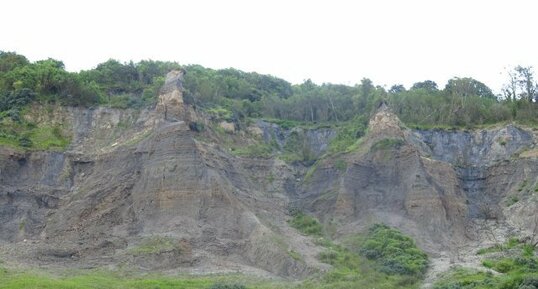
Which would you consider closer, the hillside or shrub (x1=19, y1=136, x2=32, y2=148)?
the hillside

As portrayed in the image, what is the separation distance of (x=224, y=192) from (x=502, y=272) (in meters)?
25.6

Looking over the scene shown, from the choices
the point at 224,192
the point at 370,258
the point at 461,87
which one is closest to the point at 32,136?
the point at 224,192

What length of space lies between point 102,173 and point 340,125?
31.1m

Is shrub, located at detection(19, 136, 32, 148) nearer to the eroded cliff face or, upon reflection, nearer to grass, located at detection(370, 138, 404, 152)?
the eroded cliff face

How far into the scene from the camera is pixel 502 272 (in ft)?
229

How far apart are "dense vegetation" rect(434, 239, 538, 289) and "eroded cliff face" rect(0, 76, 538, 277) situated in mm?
5329

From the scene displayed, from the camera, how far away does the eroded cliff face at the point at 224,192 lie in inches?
2896

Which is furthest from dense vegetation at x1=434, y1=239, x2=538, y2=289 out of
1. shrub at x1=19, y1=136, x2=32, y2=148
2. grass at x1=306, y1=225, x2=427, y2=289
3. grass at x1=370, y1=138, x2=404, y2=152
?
shrub at x1=19, y1=136, x2=32, y2=148

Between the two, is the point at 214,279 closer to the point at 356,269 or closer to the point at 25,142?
the point at 356,269

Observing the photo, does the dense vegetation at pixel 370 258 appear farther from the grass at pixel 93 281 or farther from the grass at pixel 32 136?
the grass at pixel 32 136

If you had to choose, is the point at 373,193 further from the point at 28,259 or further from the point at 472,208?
the point at 28,259

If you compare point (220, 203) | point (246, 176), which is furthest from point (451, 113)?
point (220, 203)

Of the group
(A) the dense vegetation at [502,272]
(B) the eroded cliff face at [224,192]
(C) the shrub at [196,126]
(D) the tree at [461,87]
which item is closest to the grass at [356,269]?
(B) the eroded cliff face at [224,192]

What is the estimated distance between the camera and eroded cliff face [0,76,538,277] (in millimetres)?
73562
